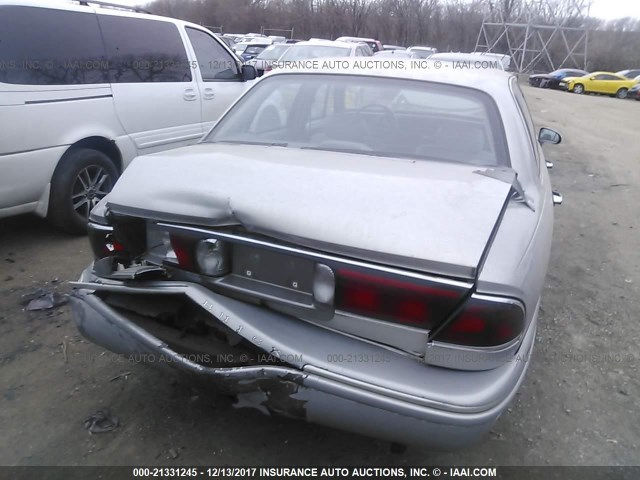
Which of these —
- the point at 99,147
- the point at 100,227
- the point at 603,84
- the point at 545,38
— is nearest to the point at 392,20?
the point at 545,38

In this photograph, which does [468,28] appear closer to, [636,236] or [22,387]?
[636,236]

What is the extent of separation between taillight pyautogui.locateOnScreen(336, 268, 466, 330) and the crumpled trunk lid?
2.3 inches

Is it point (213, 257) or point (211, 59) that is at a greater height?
point (211, 59)

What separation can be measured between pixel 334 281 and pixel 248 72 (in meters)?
5.24

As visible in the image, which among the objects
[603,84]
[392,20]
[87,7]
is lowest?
[603,84]

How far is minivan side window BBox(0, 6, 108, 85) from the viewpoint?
12.7 feet

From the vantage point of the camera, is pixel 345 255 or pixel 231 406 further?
pixel 231 406

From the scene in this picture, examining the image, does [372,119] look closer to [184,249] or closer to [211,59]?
[184,249]

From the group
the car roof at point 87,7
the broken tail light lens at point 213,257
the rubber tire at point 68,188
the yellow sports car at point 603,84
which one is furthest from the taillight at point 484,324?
the yellow sports car at point 603,84

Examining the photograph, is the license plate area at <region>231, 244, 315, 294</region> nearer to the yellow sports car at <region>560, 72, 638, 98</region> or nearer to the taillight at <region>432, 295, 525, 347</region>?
the taillight at <region>432, 295, 525, 347</region>

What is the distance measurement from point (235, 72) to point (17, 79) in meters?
2.94

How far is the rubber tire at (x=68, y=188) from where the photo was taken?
169 inches

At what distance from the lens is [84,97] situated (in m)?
4.43

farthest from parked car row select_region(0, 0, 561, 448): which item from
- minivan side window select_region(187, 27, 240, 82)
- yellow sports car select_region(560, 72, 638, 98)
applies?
yellow sports car select_region(560, 72, 638, 98)
